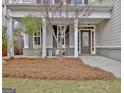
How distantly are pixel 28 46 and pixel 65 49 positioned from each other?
13.3 feet

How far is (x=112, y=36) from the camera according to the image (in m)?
17.4

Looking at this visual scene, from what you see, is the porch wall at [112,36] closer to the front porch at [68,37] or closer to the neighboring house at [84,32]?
the neighboring house at [84,32]

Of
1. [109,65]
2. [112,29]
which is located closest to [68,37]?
[112,29]

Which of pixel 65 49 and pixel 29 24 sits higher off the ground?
pixel 29 24

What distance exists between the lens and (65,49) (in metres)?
21.8

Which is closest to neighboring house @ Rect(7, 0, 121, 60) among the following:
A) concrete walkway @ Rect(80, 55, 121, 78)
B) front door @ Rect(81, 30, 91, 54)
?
front door @ Rect(81, 30, 91, 54)

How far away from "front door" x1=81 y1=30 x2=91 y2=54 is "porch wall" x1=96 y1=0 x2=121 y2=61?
119 cm

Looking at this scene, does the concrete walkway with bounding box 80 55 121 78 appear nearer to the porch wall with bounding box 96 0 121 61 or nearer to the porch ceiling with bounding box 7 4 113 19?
the porch wall with bounding box 96 0 121 61

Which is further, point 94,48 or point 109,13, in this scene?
point 94,48

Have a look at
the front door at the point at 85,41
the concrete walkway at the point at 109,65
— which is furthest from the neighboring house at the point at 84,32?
the concrete walkway at the point at 109,65

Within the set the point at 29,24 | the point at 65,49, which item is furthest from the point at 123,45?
A: the point at 65,49

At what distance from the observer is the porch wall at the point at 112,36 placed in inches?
603

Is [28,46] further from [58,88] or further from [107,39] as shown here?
[58,88]

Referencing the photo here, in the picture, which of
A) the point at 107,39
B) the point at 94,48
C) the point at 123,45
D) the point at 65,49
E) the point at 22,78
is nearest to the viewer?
the point at 123,45
